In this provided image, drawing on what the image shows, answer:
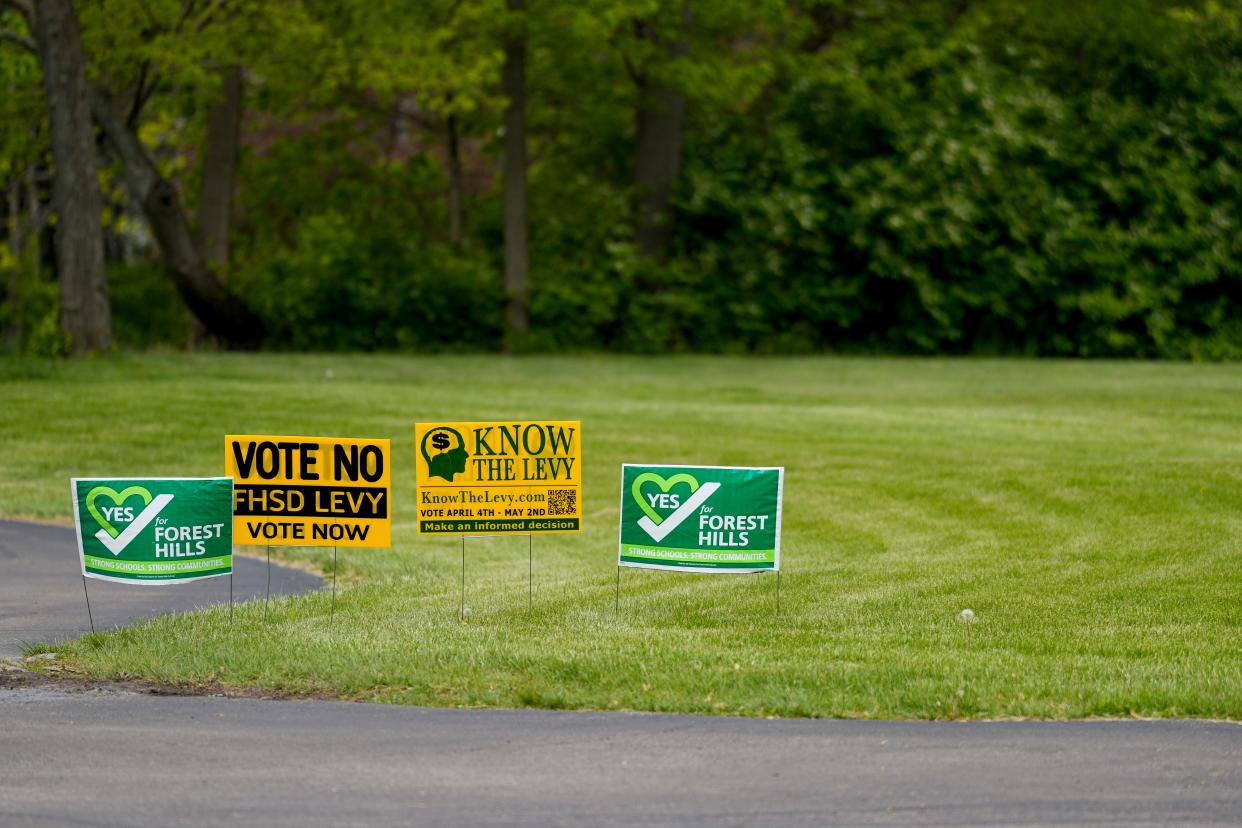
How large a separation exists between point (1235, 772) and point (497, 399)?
17.6m

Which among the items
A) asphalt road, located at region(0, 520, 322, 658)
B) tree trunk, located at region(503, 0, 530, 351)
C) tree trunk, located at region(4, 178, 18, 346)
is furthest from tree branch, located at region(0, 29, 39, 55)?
asphalt road, located at region(0, 520, 322, 658)

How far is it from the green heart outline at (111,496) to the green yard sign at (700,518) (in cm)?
276

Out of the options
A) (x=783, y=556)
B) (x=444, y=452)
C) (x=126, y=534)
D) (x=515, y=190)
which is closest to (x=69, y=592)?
(x=126, y=534)

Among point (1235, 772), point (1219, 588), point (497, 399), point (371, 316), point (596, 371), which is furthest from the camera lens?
point (371, 316)

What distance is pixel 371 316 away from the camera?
36.0 m

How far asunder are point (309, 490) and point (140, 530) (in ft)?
3.37

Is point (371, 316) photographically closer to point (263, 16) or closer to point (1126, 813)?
point (263, 16)

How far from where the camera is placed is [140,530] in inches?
400

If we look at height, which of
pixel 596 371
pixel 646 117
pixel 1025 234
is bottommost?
pixel 596 371

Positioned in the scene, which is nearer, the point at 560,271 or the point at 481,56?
the point at 481,56

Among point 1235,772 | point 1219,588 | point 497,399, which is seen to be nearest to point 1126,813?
point 1235,772

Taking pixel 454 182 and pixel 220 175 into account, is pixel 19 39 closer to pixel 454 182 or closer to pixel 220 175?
pixel 220 175

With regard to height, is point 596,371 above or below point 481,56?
below

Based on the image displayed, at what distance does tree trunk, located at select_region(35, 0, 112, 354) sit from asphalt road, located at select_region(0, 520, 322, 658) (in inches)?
504
